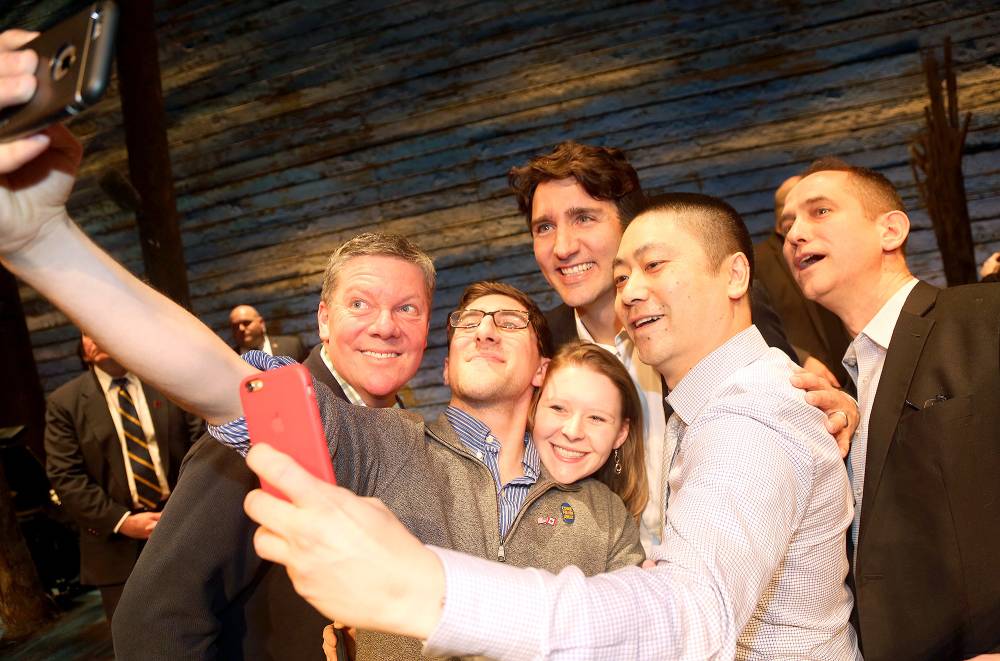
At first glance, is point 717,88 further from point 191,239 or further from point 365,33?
point 191,239

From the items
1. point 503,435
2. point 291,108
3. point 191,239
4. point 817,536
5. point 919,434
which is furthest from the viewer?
point 191,239

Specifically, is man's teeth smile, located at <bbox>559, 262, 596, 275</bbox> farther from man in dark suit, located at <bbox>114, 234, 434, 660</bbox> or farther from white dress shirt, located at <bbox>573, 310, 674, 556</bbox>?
man in dark suit, located at <bbox>114, 234, 434, 660</bbox>

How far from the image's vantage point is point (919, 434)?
6.20ft

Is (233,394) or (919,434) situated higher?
(233,394)

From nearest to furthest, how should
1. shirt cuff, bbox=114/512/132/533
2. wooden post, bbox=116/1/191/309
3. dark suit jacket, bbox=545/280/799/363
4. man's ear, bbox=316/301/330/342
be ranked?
man's ear, bbox=316/301/330/342
dark suit jacket, bbox=545/280/799/363
shirt cuff, bbox=114/512/132/533
wooden post, bbox=116/1/191/309

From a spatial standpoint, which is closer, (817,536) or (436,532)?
(817,536)

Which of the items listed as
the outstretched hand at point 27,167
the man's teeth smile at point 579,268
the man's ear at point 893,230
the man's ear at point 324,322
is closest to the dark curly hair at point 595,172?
the man's teeth smile at point 579,268

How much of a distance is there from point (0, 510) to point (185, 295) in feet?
7.37

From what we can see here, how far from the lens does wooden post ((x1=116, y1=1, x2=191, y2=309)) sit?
21.7 ft

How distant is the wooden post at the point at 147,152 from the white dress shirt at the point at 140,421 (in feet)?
6.36

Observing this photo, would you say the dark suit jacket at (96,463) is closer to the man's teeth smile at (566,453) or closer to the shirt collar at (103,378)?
the shirt collar at (103,378)

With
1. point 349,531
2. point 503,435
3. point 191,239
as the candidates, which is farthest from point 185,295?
point 349,531

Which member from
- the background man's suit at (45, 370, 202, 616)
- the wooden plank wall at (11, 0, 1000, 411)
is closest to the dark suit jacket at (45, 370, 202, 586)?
the background man's suit at (45, 370, 202, 616)

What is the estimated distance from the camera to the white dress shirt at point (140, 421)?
15.4 ft
